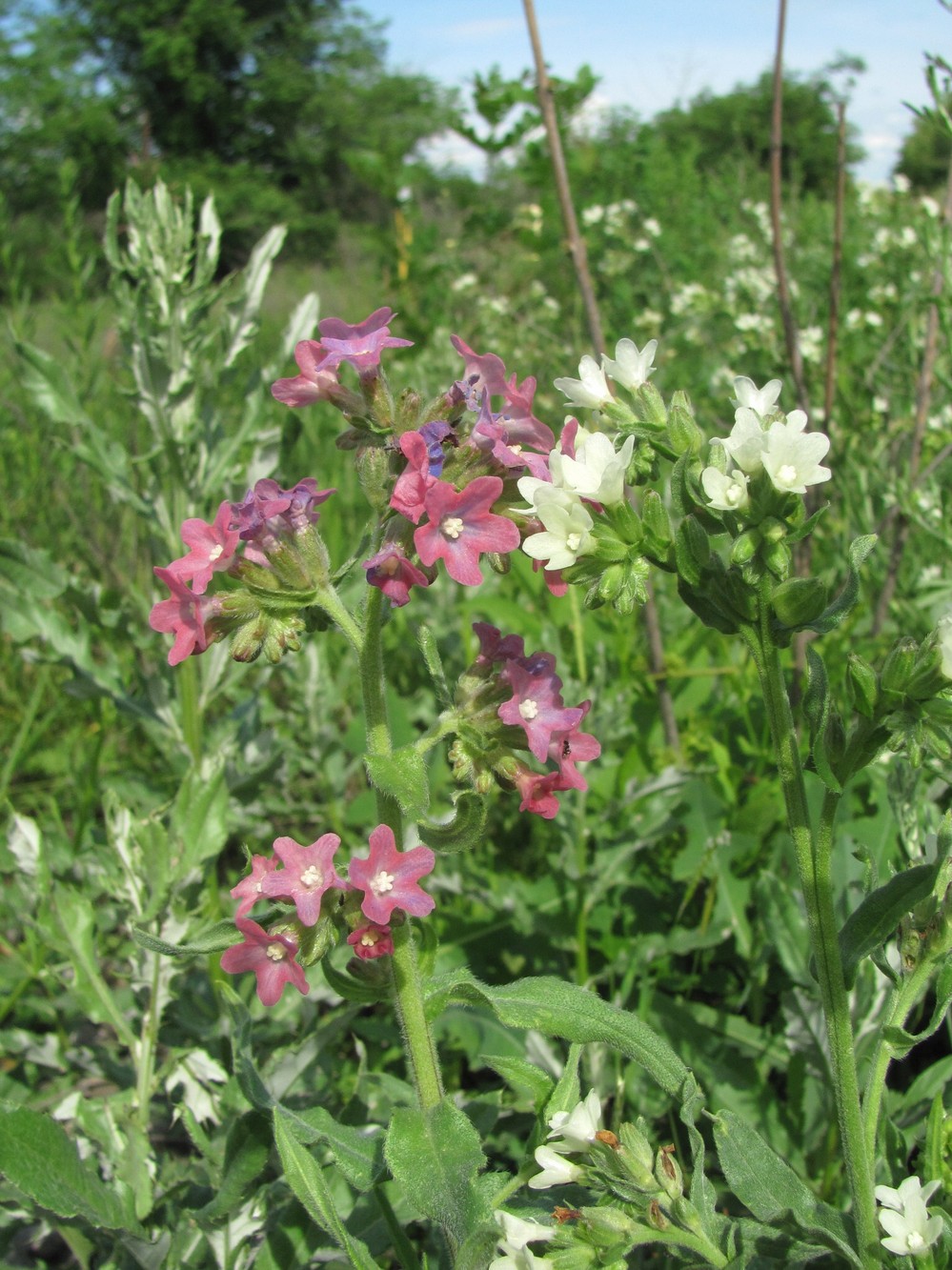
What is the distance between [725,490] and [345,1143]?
1082 millimetres

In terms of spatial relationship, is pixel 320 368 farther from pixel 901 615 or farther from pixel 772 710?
pixel 901 615

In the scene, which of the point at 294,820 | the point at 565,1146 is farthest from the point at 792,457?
the point at 294,820

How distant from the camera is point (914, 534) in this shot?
3.91 m

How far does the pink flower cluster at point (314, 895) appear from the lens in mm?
1340

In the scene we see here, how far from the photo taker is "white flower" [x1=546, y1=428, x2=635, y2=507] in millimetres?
1361

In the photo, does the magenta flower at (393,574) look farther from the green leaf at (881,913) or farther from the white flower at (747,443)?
the green leaf at (881,913)

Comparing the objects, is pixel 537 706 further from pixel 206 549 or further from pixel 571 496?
pixel 206 549

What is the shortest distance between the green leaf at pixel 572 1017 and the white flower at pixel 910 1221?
28 centimetres

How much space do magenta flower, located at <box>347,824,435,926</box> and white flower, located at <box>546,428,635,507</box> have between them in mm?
516

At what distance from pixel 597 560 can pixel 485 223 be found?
13.5 ft

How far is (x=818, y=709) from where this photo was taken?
4.52 ft

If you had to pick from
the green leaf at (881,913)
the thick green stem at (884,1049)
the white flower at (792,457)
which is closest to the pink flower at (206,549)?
the white flower at (792,457)

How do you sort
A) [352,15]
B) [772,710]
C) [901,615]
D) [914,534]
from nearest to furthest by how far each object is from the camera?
[772,710], [901,615], [914,534], [352,15]

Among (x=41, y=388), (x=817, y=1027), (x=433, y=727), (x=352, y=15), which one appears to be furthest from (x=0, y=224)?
(x=352, y=15)
